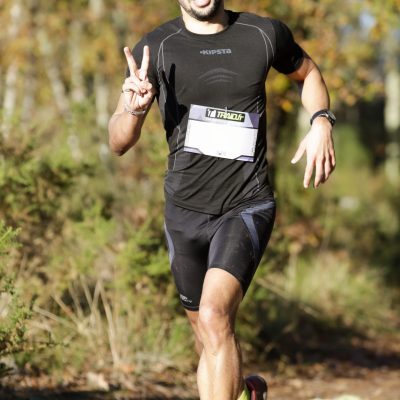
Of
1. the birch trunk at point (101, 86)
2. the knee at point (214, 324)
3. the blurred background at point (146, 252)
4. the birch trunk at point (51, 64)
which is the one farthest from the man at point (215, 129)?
the birch trunk at point (51, 64)

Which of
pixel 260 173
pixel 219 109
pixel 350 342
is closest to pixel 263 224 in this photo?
pixel 260 173

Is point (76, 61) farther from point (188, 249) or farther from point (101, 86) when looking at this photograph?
point (188, 249)

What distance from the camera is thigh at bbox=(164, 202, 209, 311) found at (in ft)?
14.4

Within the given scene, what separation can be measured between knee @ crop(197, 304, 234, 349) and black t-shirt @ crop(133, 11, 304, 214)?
592mm

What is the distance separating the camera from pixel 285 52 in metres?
4.45

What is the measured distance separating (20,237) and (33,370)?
95 centimetres

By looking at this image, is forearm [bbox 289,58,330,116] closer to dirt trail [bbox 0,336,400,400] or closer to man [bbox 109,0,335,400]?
man [bbox 109,0,335,400]

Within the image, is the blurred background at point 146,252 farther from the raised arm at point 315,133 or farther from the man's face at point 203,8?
the raised arm at point 315,133

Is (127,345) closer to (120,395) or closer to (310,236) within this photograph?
(120,395)

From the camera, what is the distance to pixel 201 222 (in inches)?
171

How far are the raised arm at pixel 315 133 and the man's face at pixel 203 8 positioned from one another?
0.58m

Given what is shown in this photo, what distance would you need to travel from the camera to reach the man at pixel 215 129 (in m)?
4.15

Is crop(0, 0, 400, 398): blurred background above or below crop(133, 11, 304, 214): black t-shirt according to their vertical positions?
below

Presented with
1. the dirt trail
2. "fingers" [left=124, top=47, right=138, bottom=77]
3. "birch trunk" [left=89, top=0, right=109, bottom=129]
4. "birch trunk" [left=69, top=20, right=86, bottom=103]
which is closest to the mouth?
"fingers" [left=124, top=47, right=138, bottom=77]
